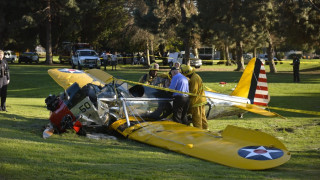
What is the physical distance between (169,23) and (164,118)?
39.2 metres

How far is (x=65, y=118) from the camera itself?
10094mm

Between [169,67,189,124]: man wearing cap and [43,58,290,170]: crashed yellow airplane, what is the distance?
38 cm

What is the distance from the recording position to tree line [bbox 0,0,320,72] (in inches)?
1735

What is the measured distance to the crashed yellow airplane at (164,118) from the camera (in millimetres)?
7743

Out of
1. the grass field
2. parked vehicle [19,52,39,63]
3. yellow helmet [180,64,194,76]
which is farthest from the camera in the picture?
parked vehicle [19,52,39,63]

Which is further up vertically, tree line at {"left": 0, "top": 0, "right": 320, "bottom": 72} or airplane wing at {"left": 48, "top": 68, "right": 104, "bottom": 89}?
tree line at {"left": 0, "top": 0, "right": 320, "bottom": 72}

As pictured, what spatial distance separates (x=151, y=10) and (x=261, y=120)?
116 feet

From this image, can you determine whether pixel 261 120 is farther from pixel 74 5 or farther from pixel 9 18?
pixel 9 18

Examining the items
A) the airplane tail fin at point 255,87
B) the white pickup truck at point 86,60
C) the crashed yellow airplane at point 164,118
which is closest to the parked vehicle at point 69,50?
the white pickup truck at point 86,60

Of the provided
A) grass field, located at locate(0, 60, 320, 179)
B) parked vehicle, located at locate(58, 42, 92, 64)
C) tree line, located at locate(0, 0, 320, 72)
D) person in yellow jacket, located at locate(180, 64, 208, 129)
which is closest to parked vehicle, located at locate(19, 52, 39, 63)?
tree line, located at locate(0, 0, 320, 72)

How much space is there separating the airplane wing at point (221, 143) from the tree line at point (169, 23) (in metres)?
22.1

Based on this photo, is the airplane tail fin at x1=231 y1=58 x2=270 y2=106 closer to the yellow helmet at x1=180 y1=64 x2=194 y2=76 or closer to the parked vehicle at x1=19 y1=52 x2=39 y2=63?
the yellow helmet at x1=180 y1=64 x2=194 y2=76

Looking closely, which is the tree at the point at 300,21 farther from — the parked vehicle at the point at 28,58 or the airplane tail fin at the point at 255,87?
the parked vehicle at the point at 28,58

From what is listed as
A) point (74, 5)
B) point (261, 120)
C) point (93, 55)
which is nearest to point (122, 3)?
point (74, 5)
